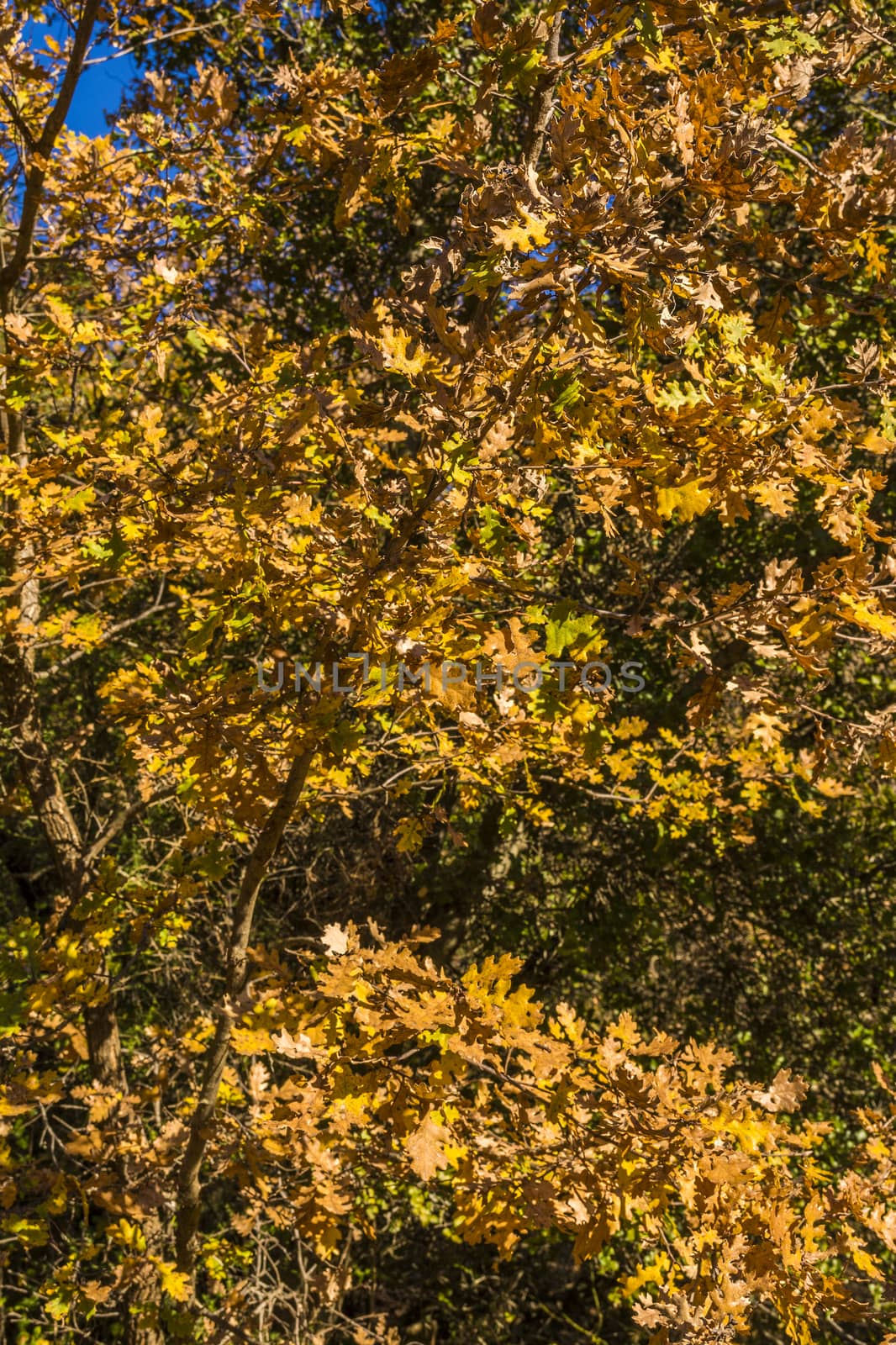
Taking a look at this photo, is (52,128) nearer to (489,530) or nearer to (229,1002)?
(489,530)

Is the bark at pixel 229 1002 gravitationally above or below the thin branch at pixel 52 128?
below

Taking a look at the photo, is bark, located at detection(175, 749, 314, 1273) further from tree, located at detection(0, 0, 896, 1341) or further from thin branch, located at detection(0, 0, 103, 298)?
thin branch, located at detection(0, 0, 103, 298)

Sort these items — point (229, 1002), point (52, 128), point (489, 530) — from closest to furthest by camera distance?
point (489, 530)
point (229, 1002)
point (52, 128)

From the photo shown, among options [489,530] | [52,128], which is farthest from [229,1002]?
[52,128]

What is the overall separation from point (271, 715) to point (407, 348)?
1036 millimetres

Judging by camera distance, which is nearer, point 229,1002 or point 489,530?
point 489,530

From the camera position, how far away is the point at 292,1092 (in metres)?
2.03

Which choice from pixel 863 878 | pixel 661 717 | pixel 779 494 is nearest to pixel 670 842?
pixel 661 717

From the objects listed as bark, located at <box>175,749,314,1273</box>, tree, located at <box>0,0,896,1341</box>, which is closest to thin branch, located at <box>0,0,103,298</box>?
tree, located at <box>0,0,896,1341</box>

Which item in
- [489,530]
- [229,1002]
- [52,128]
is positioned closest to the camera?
[489,530]

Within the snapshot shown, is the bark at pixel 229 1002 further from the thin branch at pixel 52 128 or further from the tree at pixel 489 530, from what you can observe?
the thin branch at pixel 52 128

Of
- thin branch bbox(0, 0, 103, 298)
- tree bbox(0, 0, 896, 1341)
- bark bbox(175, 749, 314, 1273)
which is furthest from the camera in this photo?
thin branch bbox(0, 0, 103, 298)

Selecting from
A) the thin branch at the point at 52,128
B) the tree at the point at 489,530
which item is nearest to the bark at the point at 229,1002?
the tree at the point at 489,530

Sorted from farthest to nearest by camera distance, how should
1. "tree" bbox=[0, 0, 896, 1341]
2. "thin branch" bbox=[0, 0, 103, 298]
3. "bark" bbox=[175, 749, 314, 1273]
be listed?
"thin branch" bbox=[0, 0, 103, 298]
"bark" bbox=[175, 749, 314, 1273]
"tree" bbox=[0, 0, 896, 1341]
